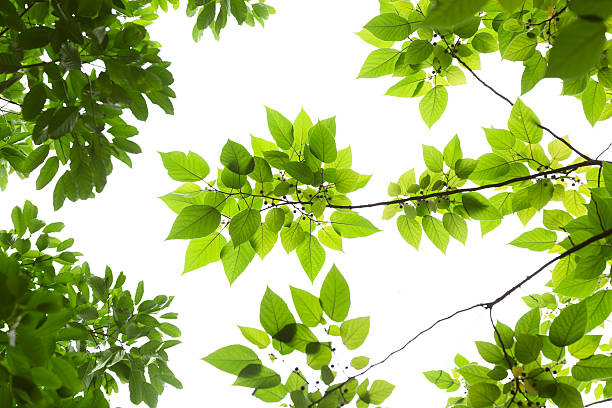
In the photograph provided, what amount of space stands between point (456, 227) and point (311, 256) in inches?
18.8

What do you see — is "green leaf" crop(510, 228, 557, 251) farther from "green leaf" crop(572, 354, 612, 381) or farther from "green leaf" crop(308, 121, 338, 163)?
"green leaf" crop(308, 121, 338, 163)

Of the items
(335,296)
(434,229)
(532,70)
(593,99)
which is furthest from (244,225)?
(593,99)

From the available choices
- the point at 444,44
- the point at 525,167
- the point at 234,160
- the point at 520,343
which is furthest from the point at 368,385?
the point at 444,44

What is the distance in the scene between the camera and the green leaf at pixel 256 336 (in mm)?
798

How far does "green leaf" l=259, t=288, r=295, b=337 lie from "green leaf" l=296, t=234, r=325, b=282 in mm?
356

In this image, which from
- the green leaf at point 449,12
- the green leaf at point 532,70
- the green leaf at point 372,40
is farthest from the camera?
the green leaf at point 372,40

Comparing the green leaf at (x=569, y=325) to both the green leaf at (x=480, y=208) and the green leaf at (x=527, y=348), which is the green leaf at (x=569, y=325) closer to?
the green leaf at (x=527, y=348)

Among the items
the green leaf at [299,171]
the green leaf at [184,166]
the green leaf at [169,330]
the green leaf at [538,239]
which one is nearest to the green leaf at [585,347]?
the green leaf at [538,239]

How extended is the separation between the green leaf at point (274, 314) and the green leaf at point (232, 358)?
0.22 feet

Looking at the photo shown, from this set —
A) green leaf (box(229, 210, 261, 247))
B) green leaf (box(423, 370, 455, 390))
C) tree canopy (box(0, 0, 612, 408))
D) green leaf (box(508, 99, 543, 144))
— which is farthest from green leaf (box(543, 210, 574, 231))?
green leaf (box(229, 210, 261, 247))

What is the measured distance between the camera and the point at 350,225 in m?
1.10

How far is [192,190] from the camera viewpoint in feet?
3.56

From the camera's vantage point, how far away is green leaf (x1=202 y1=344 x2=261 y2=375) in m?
0.74

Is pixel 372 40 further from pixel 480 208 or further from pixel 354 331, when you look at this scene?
pixel 354 331
